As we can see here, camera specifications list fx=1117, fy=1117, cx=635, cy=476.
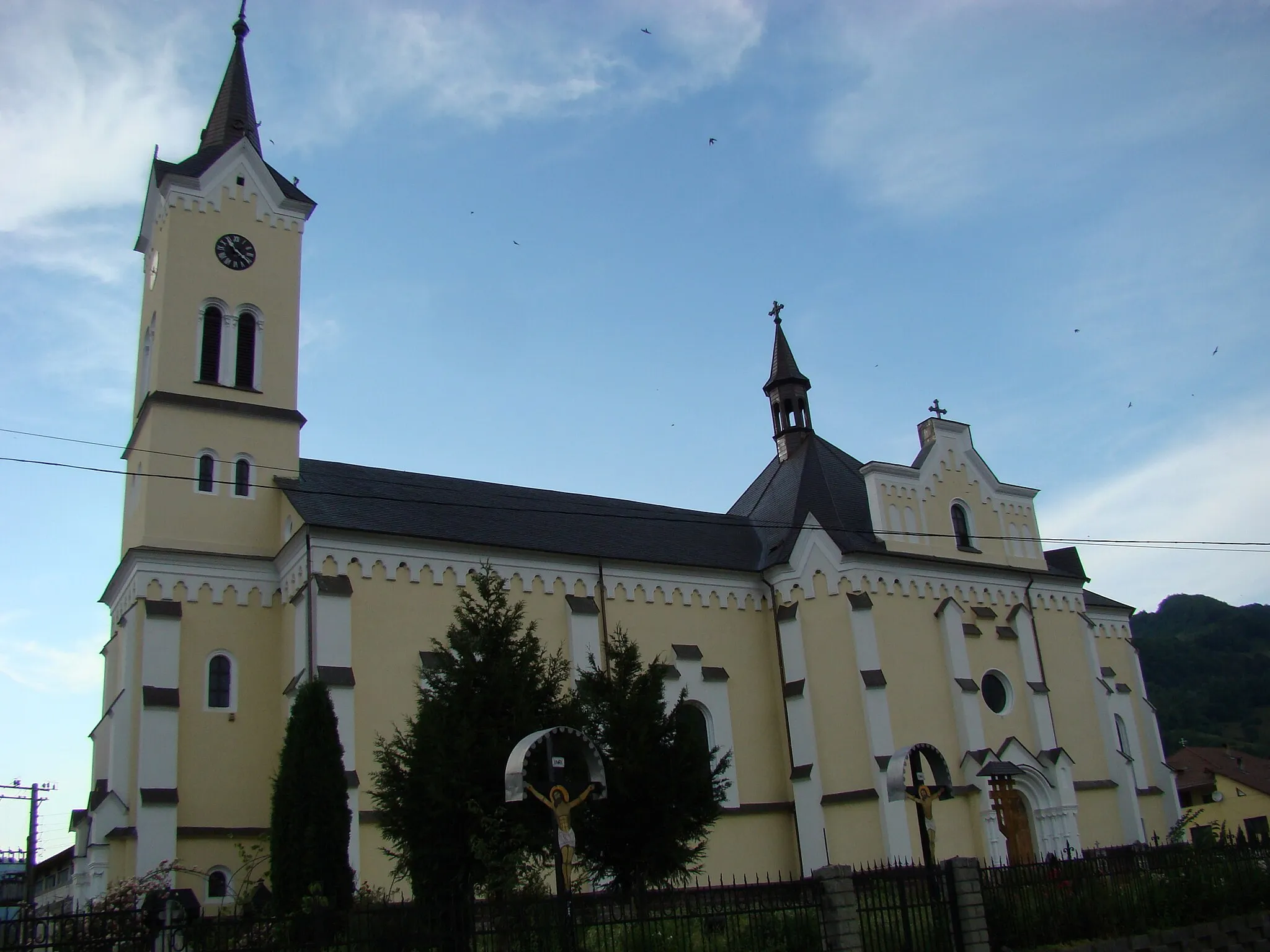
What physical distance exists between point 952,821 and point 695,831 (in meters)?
12.9

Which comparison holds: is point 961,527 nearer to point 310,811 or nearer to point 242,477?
point 242,477

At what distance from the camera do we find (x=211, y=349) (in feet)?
94.0

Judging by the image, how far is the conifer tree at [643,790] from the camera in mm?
17953

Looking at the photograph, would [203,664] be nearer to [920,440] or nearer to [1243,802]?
[920,440]

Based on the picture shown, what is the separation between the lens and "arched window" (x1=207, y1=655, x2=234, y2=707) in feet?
82.8

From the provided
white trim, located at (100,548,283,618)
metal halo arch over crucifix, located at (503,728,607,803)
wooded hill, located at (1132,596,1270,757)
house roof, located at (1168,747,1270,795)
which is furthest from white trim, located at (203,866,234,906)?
wooded hill, located at (1132,596,1270,757)

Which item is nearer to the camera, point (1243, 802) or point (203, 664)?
point (203, 664)

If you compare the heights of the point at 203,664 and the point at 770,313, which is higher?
the point at 770,313

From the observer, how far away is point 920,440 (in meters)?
34.4

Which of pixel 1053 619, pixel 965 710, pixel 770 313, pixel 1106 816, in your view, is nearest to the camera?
pixel 965 710

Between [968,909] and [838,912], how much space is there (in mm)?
2449

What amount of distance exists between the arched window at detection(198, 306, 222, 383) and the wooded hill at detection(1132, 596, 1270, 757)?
68903mm

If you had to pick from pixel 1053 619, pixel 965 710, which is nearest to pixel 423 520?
pixel 965 710

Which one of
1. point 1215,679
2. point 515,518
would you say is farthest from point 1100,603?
point 1215,679
